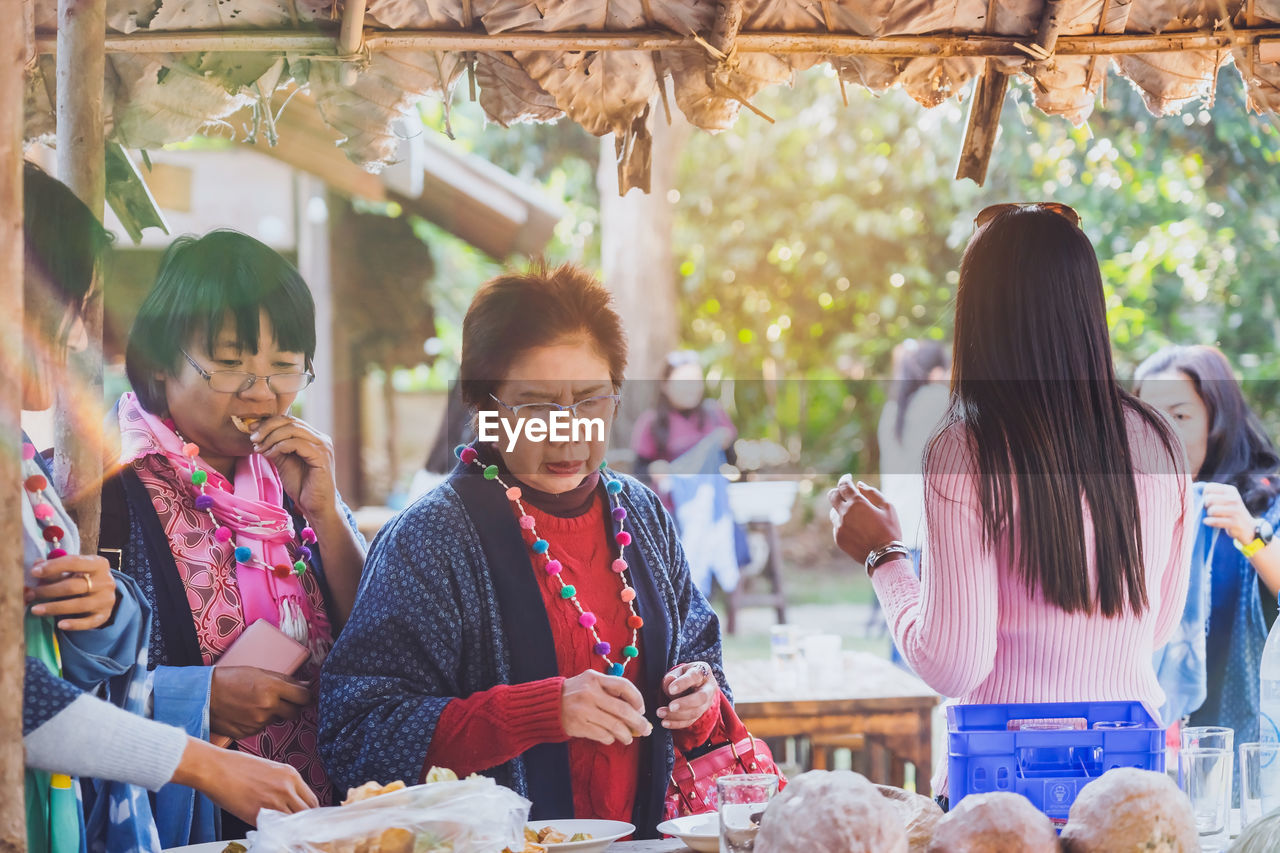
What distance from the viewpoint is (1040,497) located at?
1.90m

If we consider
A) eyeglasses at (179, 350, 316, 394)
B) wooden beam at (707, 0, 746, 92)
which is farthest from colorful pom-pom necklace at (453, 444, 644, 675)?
wooden beam at (707, 0, 746, 92)

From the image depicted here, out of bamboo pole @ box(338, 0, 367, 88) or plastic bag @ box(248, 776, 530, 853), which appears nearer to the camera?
plastic bag @ box(248, 776, 530, 853)

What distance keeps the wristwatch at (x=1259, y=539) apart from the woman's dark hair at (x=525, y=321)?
2121mm

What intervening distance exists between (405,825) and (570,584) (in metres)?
0.85

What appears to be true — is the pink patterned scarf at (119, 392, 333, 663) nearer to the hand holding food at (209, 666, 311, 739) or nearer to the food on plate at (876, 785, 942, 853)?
the hand holding food at (209, 666, 311, 739)

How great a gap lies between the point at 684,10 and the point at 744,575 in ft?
26.6

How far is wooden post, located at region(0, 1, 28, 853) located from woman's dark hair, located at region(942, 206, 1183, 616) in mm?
1323

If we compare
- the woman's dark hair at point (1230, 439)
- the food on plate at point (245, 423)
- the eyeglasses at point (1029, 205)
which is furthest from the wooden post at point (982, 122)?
the food on plate at point (245, 423)

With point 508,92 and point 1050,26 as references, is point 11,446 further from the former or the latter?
point 1050,26

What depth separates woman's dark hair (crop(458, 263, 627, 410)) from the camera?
2248 millimetres

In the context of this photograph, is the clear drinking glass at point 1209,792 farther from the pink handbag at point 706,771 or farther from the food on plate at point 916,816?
the pink handbag at point 706,771

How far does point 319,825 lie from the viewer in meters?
1.42

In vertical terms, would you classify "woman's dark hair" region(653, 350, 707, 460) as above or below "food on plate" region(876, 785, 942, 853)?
above

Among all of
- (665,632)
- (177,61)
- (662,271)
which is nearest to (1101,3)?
(665,632)
